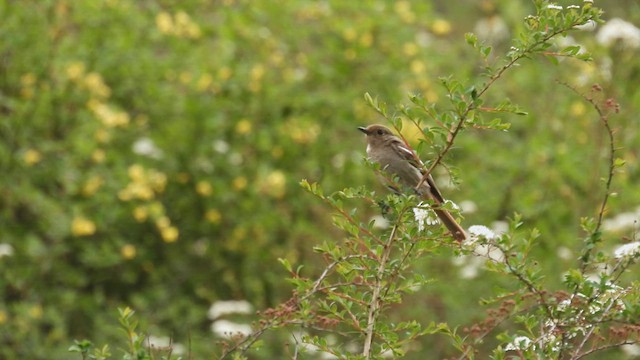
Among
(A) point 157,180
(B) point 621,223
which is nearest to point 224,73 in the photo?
(A) point 157,180

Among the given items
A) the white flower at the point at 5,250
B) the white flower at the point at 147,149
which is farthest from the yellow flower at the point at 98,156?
the white flower at the point at 5,250

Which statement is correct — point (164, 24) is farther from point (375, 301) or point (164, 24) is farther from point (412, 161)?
point (375, 301)

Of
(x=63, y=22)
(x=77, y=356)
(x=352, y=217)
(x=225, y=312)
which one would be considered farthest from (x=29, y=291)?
(x=352, y=217)

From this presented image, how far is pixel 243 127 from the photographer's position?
7.50 metres

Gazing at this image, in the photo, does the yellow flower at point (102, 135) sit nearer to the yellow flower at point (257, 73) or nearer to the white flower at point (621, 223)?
the yellow flower at point (257, 73)

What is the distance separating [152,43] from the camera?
306 inches

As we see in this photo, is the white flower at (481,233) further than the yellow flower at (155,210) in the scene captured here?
No

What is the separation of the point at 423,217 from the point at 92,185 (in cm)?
443

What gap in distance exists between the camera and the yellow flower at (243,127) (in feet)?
24.6

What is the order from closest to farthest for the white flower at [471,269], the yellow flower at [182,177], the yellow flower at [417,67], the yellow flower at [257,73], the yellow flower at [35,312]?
the yellow flower at [35,312]
the white flower at [471,269]
the yellow flower at [182,177]
the yellow flower at [257,73]
the yellow flower at [417,67]

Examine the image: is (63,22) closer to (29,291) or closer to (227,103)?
(227,103)

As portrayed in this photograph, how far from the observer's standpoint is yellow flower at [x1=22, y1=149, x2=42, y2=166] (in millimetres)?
6863

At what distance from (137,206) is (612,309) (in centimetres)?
492

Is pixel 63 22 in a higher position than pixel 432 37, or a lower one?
lower
